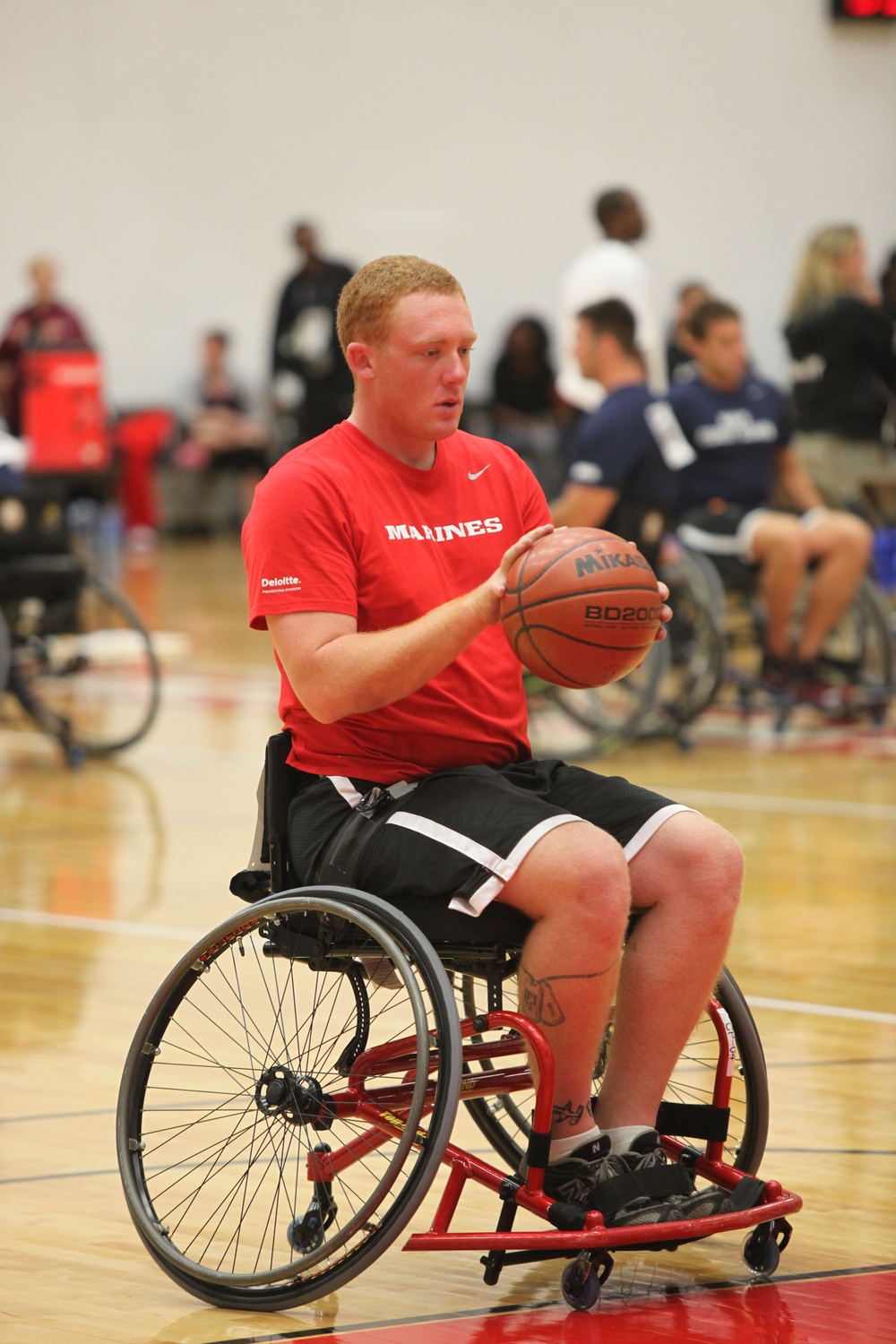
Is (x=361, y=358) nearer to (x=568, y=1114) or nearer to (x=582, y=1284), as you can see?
(x=568, y=1114)

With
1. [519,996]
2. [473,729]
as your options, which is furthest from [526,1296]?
[473,729]

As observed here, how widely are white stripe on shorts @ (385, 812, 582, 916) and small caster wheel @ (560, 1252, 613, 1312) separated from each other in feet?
1.36

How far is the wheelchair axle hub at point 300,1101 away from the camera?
2600 mm

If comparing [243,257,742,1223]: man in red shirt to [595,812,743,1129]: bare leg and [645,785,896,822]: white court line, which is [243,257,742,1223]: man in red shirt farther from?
[645,785,896,822]: white court line

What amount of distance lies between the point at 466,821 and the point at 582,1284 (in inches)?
21.5

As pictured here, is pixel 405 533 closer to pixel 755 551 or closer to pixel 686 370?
pixel 755 551

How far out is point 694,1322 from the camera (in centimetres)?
248

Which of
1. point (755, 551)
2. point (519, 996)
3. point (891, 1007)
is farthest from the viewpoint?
point (755, 551)

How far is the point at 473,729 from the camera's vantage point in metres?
2.76

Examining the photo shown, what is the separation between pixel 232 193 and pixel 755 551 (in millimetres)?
8722

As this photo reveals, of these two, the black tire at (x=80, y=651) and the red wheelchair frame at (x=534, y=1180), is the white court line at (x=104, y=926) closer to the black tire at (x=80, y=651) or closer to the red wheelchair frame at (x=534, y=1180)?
the red wheelchair frame at (x=534, y=1180)

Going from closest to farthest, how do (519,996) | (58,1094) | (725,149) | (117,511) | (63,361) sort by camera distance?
1. (519,996)
2. (58,1094)
3. (63,361)
4. (117,511)
5. (725,149)

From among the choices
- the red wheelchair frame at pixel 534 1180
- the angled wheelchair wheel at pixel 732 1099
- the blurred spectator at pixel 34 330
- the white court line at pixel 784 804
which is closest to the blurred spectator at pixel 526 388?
the blurred spectator at pixel 34 330

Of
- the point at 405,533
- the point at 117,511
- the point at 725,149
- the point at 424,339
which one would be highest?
the point at 725,149
